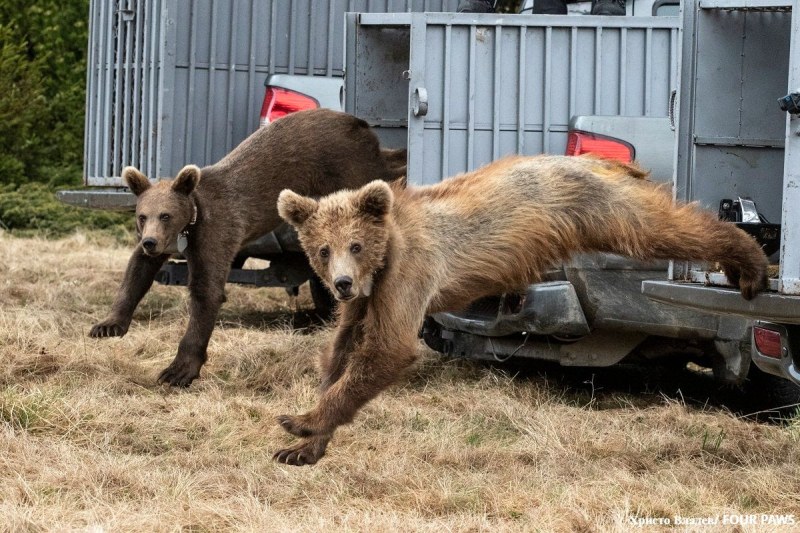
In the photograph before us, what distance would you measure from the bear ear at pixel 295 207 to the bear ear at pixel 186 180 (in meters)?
2.02

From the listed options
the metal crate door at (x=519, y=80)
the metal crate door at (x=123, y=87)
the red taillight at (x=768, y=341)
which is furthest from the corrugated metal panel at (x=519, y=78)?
the metal crate door at (x=123, y=87)

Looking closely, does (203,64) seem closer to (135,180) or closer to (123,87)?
(123,87)

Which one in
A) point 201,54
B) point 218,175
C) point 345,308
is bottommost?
point 345,308

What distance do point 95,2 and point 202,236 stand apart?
307cm

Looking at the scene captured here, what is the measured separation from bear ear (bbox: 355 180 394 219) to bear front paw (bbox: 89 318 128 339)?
9.01ft

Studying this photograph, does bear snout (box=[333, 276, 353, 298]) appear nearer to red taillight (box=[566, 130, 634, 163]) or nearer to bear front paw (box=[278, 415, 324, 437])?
bear front paw (box=[278, 415, 324, 437])

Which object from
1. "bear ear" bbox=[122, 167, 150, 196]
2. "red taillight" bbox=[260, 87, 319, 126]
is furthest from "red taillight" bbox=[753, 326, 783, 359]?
"red taillight" bbox=[260, 87, 319, 126]

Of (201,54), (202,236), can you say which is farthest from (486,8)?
(202,236)

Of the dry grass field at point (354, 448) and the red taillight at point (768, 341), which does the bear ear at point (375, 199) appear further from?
the red taillight at point (768, 341)

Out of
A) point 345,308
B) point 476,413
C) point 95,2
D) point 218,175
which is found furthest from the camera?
point 95,2

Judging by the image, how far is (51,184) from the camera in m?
18.0

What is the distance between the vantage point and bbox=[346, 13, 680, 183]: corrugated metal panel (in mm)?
6930

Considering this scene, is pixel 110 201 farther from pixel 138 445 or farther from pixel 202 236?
pixel 138 445

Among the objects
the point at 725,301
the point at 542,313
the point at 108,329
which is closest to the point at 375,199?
the point at 542,313
